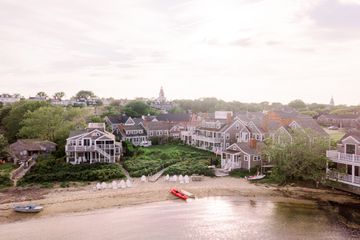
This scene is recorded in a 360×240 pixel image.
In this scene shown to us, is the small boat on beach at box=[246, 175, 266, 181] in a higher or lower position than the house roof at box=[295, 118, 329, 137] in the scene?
lower

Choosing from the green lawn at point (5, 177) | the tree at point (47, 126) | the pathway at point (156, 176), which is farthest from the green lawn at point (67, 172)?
the tree at point (47, 126)

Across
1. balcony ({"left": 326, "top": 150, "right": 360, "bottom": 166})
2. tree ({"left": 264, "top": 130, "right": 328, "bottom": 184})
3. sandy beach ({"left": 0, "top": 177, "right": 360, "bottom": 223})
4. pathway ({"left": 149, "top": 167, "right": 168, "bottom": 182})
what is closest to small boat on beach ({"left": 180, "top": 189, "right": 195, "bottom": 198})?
sandy beach ({"left": 0, "top": 177, "right": 360, "bottom": 223})

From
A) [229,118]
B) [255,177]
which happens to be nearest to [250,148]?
[255,177]

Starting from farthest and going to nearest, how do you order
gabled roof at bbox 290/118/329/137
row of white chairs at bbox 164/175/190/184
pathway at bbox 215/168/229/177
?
gabled roof at bbox 290/118/329/137
pathway at bbox 215/168/229/177
row of white chairs at bbox 164/175/190/184

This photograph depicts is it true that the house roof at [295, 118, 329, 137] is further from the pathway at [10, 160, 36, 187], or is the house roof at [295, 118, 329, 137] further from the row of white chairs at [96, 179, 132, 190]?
the pathway at [10, 160, 36, 187]

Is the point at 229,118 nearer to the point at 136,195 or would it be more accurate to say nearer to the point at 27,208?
the point at 136,195

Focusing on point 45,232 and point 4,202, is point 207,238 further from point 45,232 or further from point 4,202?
point 4,202
